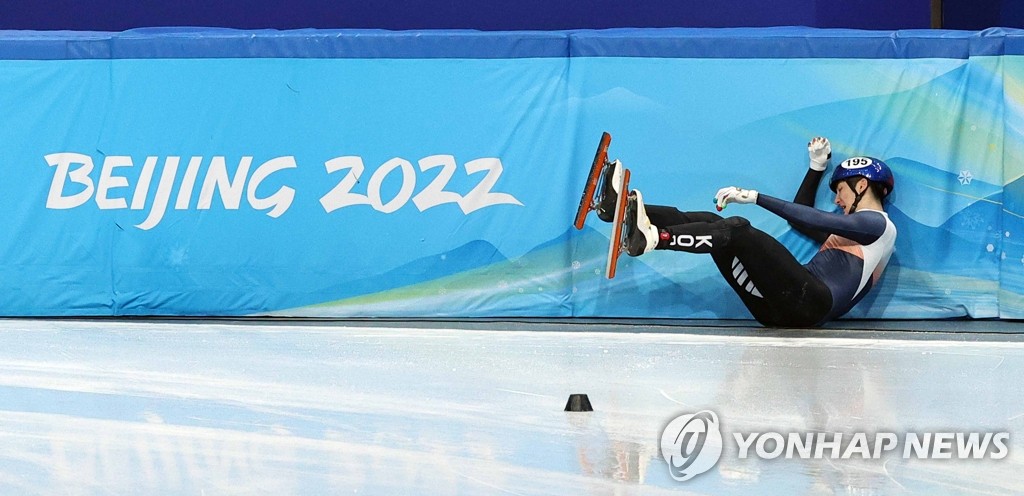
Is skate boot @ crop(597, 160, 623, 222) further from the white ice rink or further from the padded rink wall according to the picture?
the white ice rink

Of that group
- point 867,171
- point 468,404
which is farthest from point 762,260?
point 468,404

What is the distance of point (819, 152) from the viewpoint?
5551 mm

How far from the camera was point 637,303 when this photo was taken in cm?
571

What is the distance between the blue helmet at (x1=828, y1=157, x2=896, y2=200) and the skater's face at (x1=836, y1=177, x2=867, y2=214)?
0.11 ft

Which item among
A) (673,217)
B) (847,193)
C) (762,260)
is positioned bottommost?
(762,260)

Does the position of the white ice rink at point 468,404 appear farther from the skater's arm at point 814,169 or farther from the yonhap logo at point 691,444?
the skater's arm at point 814,169

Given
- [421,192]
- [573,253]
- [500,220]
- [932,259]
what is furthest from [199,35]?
[932,259]

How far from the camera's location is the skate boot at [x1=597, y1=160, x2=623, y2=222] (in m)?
5.17

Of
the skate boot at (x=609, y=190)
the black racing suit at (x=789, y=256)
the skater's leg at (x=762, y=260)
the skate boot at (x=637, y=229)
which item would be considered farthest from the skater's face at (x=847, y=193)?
the skate boot at (x=609, y=190)

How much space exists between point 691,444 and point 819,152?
9.82ft

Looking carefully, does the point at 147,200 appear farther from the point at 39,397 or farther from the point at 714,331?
the point at 714,331

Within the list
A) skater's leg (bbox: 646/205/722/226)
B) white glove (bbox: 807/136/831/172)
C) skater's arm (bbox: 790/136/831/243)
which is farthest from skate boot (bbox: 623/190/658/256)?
white glove (bbox: 807/136/831/172)

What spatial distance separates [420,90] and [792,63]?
1.94 meters

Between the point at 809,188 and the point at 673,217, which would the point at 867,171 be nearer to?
the point at 809,188
